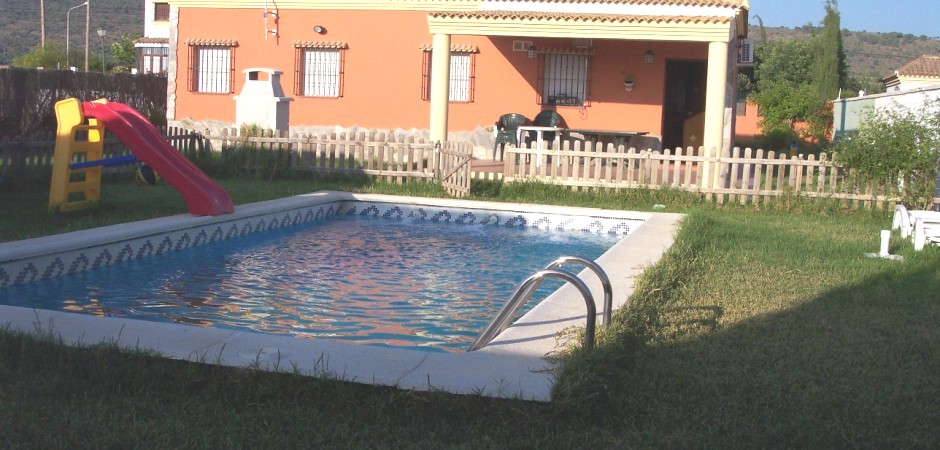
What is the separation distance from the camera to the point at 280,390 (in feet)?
14.4

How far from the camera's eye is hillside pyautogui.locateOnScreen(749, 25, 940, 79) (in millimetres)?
77281

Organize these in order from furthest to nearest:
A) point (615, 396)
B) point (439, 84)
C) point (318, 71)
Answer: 1. point (318, 71)
2. point (439, 84)
3. point (615, 396)

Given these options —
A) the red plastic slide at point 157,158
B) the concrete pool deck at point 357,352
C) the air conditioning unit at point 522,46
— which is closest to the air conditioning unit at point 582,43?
the air conditioning unit at point 522,46

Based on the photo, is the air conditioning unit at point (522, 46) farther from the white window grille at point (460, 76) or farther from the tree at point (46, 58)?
the tree at point (46, 58)

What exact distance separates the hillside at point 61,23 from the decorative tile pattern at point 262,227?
4979cm

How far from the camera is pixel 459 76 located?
20359mm

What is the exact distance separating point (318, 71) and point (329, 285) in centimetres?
1329

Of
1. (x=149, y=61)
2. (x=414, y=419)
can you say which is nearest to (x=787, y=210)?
(x=414, y=419)

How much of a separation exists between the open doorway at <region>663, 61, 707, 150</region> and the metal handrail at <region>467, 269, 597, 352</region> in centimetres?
1687

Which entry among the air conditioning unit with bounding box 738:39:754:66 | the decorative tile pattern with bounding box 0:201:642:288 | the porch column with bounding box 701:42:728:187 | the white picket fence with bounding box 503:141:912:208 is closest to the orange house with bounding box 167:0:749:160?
the air conditioning unit with bounding box 738:39:754:66

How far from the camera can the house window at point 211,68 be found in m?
21.1

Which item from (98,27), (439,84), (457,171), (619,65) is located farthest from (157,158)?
(98,27)

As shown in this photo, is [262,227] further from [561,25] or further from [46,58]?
[46,58]

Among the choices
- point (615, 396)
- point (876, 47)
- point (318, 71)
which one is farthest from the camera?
point (876, 47)
